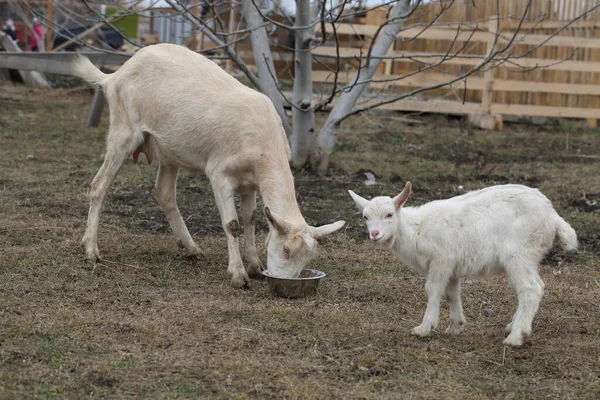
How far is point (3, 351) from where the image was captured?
4785 millimetres

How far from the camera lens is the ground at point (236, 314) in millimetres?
4598

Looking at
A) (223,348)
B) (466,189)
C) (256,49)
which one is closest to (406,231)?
(223,348)

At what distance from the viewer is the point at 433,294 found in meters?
5.40

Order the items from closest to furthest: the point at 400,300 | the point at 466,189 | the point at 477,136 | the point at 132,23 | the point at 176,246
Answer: the point at 400,300, the point at 176,246, the point at 466,189, the point at 477,136, the point at 132,23

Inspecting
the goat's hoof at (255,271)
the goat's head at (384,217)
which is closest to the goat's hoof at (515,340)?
the goat's head at (384,217)

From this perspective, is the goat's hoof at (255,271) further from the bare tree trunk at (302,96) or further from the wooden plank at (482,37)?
the wooden plank at (482,37)

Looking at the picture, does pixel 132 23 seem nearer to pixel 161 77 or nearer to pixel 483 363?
pixel 161 77

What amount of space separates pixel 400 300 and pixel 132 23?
22.9 meters

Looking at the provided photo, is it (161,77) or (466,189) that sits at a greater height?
(161,77)

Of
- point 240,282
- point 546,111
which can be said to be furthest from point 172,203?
point 546,111

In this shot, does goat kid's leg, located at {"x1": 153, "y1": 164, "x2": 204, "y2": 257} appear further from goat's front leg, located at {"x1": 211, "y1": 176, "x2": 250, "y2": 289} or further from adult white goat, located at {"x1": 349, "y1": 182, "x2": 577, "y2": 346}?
adult white goat, located at {"x1": 349, "y1": 182, "x2": 577, "y2": 346}

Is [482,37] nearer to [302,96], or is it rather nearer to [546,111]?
[546,111]

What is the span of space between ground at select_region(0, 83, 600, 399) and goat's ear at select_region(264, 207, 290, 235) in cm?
49

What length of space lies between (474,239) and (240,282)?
6.63ft
